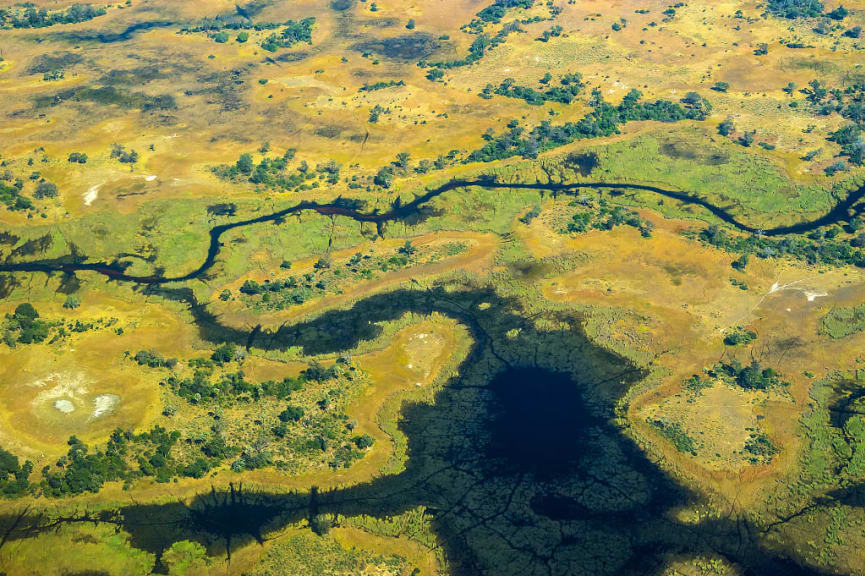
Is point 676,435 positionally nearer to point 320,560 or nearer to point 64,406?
point 320,560

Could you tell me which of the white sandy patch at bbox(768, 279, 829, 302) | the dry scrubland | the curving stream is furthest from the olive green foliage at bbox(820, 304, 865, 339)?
the curving stream

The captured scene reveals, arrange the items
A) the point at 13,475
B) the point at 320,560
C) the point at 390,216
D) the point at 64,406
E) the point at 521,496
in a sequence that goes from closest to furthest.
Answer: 1. the point at 320,560
2. the point at 521,496
3. the point at 13,475
4. the point at 64,406
5. the point at 390,216

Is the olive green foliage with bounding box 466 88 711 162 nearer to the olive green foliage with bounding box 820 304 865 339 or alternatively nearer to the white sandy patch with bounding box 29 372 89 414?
the olive green foliage with bounding box 820 304 865 339

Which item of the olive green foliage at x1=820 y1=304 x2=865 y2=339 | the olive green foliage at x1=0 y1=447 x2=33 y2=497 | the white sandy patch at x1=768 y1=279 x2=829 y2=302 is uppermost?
the olive green foliage at x1=0 y1=447 x2=33 y2=497

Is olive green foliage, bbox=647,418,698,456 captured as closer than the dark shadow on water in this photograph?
No

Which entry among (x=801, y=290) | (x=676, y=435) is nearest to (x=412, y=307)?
(x=676, y=435)

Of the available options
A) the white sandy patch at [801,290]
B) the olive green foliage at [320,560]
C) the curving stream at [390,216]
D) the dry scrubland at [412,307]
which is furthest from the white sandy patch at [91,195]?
the white sandy patch at [801,290]

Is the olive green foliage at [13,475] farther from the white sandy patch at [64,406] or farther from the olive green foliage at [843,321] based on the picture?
the olive green foliage at [843,321]
